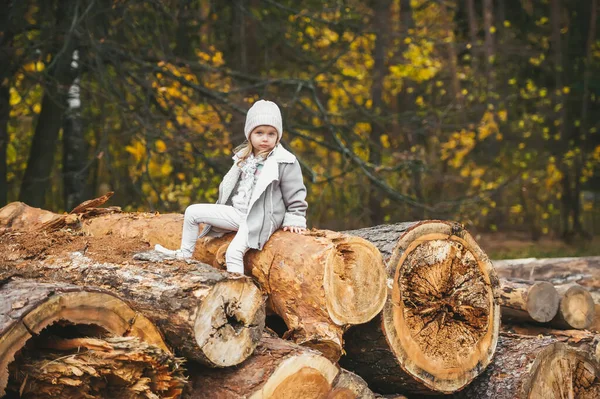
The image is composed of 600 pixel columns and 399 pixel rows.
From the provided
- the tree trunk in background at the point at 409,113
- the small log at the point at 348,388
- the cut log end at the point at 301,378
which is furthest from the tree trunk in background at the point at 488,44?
the cut log end at the point at 301,378

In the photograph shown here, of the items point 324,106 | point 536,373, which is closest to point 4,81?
point 324,106

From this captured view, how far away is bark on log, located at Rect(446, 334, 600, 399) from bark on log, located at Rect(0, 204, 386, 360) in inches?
39.2

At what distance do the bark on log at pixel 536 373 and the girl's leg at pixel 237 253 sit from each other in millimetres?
1545

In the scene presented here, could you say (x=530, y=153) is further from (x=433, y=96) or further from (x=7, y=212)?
(x=7, y=212)

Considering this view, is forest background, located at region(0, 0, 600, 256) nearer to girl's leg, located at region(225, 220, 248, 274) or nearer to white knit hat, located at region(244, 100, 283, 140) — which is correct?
white knit hat, located at region(244, 100, 283, 140)

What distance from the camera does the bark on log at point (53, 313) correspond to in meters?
3.15

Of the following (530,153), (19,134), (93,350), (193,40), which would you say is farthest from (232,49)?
(93,350)

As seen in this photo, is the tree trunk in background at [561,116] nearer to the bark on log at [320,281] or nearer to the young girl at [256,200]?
the young girl at [256,200]

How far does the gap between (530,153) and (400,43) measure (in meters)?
3.85

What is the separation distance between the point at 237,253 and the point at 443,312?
3.89ft

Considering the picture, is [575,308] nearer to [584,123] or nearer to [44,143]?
[44,143]

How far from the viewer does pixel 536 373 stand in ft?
14.8

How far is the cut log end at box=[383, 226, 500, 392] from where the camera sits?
13.9 ft

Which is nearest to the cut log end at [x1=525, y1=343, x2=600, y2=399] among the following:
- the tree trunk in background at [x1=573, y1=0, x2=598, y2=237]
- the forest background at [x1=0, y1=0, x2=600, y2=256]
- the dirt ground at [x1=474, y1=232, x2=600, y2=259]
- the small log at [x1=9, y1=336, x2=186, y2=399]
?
the small log at [x1=9, y1=336, x2=186, y2=399]
